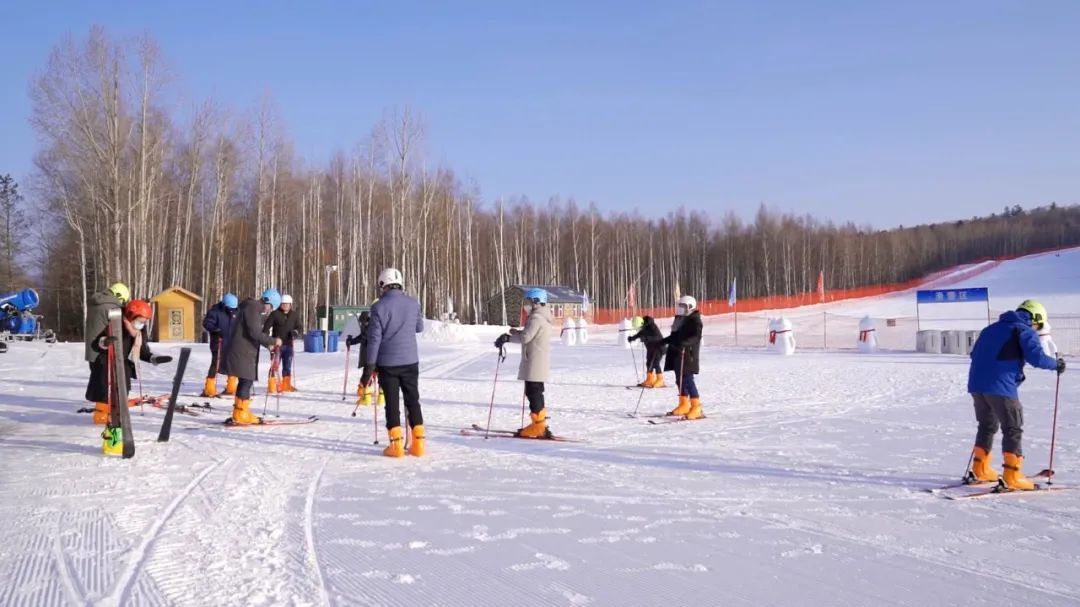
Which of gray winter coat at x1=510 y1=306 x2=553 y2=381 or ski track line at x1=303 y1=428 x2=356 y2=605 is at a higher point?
gray winter coat at x1=510 y1=306 x2=553 y2=381

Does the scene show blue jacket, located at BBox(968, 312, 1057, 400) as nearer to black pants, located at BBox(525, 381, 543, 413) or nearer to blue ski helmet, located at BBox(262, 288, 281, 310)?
black pants, located at BBox(525, 381, 543, 413)

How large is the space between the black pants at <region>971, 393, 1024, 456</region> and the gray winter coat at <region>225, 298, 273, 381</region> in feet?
25.0

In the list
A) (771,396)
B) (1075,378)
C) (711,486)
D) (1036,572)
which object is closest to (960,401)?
(771,396)

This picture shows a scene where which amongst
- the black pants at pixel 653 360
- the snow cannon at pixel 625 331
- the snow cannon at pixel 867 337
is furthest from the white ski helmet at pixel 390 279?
the snow cannon at pixel 867 337

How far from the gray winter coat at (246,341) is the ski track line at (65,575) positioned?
4.78 metres

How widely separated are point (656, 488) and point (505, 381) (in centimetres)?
1013

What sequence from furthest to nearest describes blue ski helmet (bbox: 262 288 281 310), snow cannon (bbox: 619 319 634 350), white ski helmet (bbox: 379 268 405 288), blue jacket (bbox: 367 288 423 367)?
snow cannon (bbox: 619 319 634 350)
blue ski helmet (bbox: 262 288 281 310)
white ski helmet (bbox: 379 268 405 288)
blue jacket (bbox: 367 288 423 367)

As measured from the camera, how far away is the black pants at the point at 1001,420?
5984mm

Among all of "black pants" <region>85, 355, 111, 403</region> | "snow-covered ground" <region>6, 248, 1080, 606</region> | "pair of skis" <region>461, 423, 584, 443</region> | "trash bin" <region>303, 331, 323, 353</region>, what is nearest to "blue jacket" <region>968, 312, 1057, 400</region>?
"snow-covered ground" <region>6, 248, 1080, 606</region>

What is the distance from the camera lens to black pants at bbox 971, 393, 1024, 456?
5.98 meters

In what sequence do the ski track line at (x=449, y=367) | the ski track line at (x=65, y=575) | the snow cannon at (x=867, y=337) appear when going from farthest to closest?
the snow cannon at (x=867, y=337)
the ski track line at (x=449, y=367)
the ski track line at (x=65, y=575)

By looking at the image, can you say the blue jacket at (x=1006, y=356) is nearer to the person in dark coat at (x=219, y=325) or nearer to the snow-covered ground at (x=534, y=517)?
the snow-covered ground at (x=534, y=517)

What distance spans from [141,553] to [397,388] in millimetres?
3315

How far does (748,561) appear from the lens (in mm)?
4109
